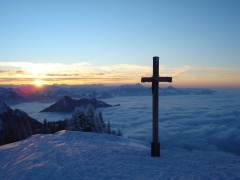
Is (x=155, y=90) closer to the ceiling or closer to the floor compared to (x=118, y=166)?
closer to the ceiling

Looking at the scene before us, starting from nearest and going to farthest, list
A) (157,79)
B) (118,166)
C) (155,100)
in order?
(118,166) → (157,79) → (155,100)

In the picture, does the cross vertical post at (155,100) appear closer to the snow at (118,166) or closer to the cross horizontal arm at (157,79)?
the cross horizontal arm at (157,79)

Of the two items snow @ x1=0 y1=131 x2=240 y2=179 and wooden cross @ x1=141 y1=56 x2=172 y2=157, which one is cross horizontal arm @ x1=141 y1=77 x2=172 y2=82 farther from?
snow @ x1=0 y1=131 x2=240 y2=179

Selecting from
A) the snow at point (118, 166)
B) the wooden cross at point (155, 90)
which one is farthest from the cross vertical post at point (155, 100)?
the snow at point (118, 166)

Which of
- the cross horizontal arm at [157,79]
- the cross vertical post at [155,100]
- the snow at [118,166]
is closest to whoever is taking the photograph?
the snow at [118,166]

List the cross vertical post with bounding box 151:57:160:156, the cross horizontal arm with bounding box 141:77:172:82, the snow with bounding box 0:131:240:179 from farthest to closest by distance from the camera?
the cross vertical post with bounding box 151:57:160:156, the cross horizontal arm with bounding box 141:77:172:82, the snow with bounding box 0:131:240:179

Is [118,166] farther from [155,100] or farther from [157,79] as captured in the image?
[157,79]

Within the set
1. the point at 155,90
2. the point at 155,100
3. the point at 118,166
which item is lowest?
the point at 118,166

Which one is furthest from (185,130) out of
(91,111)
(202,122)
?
(91,111)

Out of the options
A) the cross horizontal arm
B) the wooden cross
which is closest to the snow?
the wooden cross

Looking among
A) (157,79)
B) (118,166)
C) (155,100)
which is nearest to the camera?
(118,166)

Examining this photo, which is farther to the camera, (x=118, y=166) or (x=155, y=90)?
(x=155, y=90)

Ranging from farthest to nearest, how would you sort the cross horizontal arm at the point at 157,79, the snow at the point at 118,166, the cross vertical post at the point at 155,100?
the cross vertical post at the point at 155,100
the cross horizontal arm at the point at 157,79
the snow at the point at 118,166

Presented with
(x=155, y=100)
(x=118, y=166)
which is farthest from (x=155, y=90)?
(x=118, y=166)
